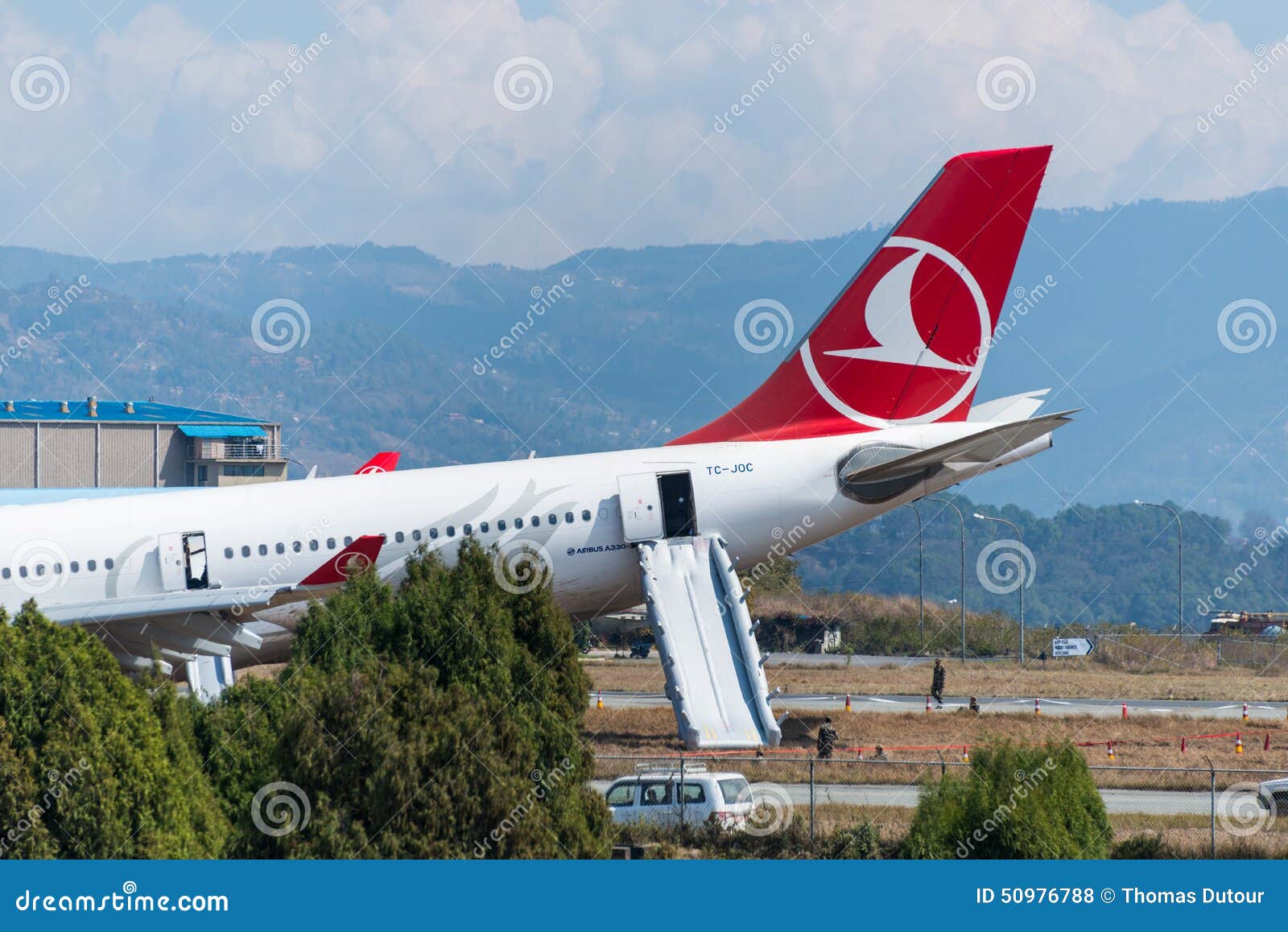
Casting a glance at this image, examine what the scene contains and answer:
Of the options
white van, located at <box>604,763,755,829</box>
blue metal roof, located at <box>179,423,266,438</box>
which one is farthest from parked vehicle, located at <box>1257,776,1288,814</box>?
blue metal roof, located at <box>179,423,266,438</box>

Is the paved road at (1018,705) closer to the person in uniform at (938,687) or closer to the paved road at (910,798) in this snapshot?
the person in uniform at (938,687)

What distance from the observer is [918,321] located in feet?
113

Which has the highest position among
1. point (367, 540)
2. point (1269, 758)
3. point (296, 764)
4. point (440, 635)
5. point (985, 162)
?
point (985, 162)

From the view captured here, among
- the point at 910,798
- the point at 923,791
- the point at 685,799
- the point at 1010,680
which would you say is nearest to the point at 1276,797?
the point at 910,798

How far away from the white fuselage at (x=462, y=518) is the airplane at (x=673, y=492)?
4cm

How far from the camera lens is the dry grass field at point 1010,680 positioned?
53656 mm

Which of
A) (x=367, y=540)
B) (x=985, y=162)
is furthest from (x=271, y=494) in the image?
(x=985, y=162)

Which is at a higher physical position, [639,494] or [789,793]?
[639,494]

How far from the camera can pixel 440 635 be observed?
19297mm

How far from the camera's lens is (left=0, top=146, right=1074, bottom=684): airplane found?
96.2ft

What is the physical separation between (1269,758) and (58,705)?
26.7 m

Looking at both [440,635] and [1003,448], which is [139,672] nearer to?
[440,635]

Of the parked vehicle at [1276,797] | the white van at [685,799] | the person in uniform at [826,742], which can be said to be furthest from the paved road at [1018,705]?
the white van at [685,799]

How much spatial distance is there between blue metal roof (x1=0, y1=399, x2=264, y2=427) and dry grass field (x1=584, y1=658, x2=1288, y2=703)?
194 ft
